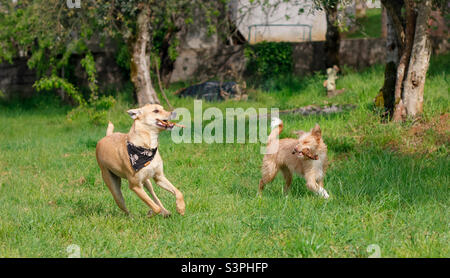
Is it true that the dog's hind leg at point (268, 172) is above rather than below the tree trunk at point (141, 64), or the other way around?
below

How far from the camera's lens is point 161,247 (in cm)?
493

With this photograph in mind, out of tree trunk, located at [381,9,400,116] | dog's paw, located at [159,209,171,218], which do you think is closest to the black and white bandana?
dog's paw, located at [159,209,171,218]

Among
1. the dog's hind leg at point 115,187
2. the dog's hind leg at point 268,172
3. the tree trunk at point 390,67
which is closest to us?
the dog's hind leg at point 115,187

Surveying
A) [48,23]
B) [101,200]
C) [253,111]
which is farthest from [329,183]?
[48,23]

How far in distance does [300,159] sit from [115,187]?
2.39 m

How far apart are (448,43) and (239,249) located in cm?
1391

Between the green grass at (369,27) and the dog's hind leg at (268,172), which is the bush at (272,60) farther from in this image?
the dog's hind leg at (268,172)

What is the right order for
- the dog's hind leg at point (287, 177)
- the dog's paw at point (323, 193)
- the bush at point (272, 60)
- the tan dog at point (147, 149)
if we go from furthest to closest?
the bush at point (272, 60)
the dog's hind leg at point (287, 177)
the dog's paw at point (323, 193)
the tan dog at point (147, 149)

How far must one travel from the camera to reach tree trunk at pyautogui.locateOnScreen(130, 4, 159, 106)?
14961 millimetres

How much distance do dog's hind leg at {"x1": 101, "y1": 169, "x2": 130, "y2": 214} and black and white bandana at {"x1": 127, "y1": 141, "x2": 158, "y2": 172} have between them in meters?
0.66

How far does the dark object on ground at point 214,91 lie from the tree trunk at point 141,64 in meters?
1.85

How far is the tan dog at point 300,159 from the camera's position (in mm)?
6402

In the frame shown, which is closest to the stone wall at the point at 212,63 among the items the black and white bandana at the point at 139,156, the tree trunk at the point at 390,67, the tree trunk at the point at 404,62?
the tree trunk at the point at 390,67

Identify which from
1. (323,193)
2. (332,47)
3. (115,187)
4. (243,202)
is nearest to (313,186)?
(323,193)
